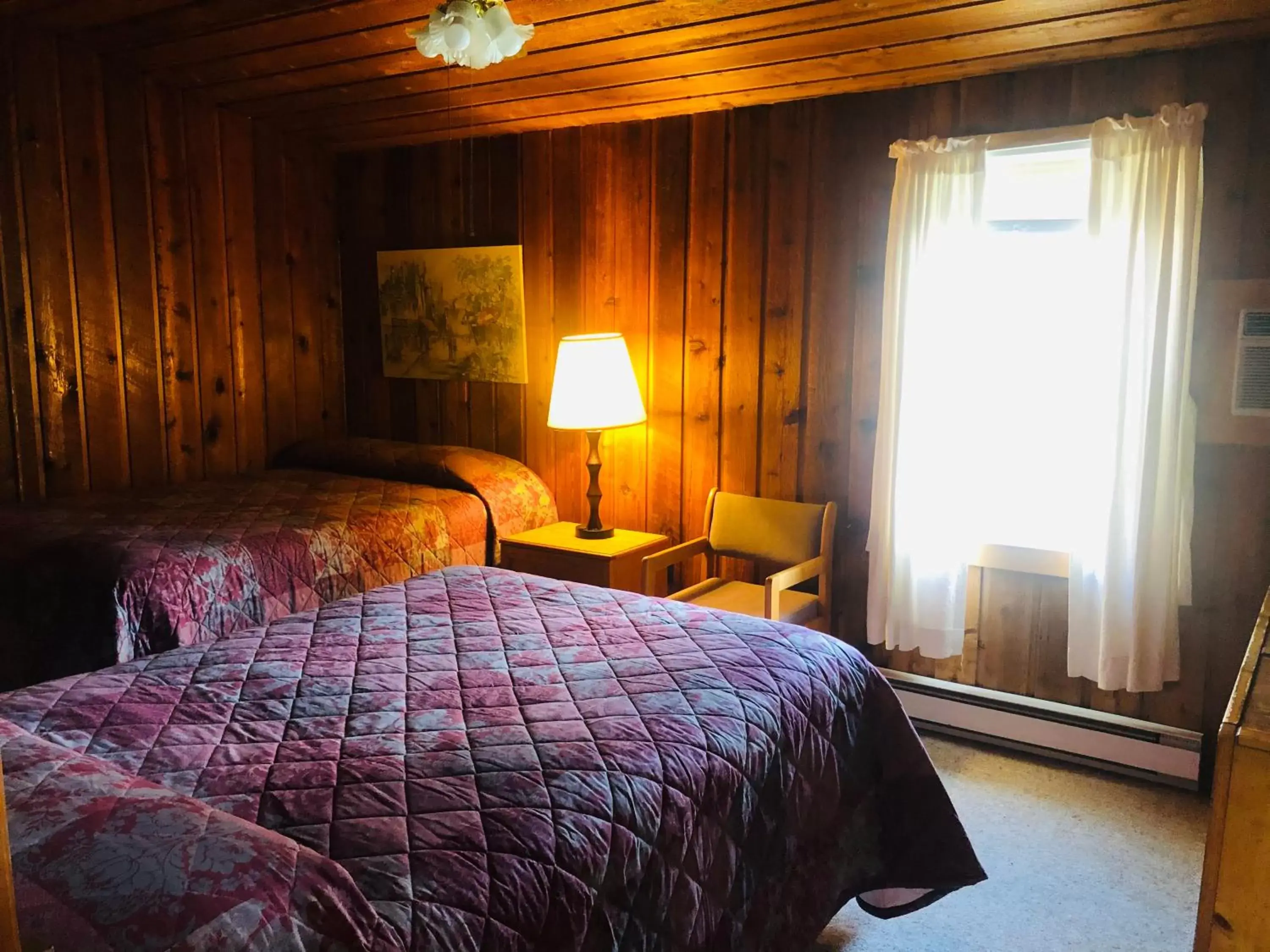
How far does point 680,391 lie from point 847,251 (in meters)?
0.85

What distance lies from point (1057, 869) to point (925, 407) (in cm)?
142

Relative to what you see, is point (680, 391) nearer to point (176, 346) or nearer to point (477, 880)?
point (176, 346)

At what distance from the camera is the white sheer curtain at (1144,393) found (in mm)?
2748

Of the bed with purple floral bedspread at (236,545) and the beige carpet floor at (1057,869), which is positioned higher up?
the bed with purple floral bedspread at (236,545)

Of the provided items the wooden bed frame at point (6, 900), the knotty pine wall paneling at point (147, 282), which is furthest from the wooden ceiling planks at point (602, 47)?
the wooden bed frame at point (6, 900)

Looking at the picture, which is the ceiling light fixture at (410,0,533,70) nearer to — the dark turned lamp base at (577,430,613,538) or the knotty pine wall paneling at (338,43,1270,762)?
the knotty pine wall paneling at (338,43,1270,762)

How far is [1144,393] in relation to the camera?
2826 millimetres

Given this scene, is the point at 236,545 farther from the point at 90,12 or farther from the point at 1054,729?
the point at 1054,729

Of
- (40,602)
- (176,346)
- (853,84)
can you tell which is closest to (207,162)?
(176,346)

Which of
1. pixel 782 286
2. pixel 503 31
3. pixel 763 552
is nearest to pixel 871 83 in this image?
pixel 782 286

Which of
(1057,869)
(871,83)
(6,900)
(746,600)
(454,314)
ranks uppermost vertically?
(871,83)

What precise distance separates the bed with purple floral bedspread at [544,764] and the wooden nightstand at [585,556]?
106cm

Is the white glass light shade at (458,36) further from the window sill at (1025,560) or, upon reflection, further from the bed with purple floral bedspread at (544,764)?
the window sill at (1025,560)

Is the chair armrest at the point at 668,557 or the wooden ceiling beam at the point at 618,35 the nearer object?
the wooden ceiling beam at the point at 618,35
